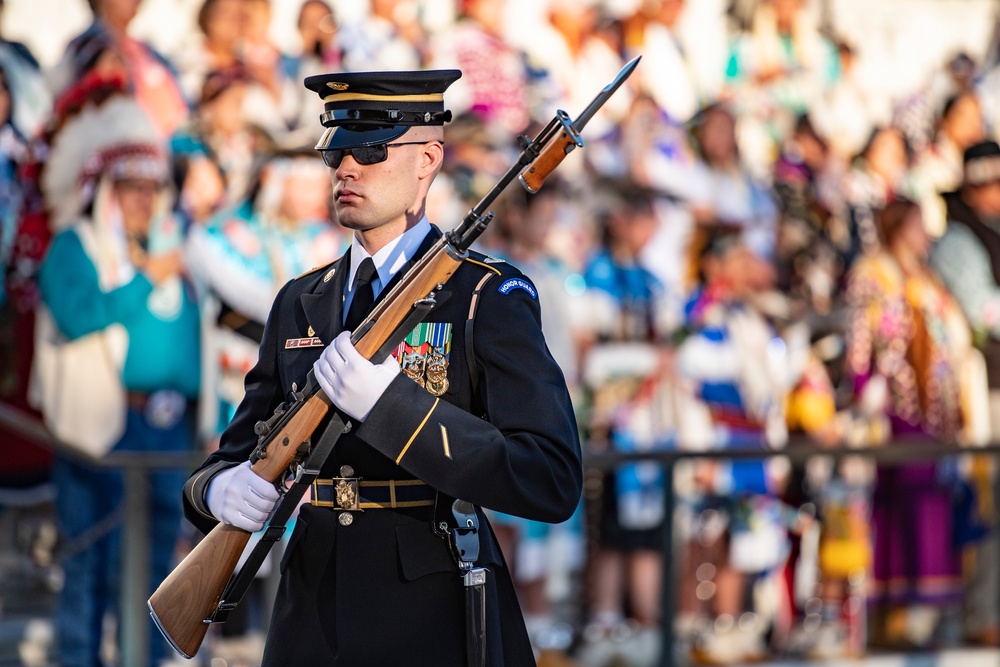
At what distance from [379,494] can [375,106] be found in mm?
685

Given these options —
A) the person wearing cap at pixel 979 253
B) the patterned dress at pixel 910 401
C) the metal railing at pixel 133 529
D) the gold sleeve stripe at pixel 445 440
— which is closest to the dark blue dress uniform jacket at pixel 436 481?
the gold sleeve stripe at pixel 445 440

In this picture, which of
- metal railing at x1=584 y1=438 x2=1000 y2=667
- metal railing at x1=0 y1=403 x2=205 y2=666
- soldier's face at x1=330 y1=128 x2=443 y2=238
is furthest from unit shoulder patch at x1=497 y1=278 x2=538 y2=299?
metal railing at x1=584 y1=438 x2=1000 y2=667

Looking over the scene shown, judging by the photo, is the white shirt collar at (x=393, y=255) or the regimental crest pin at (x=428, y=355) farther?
the white shirt collar at (x=393, y=255)

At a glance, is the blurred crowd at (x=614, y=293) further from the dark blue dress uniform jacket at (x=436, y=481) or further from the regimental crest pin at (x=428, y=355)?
the regimental crest pin at (x=428, y=355)

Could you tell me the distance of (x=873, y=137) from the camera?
8859 millimetres

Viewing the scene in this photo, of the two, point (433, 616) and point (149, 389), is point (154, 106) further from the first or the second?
point (433, 616)

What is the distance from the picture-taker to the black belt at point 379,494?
8.48 feet

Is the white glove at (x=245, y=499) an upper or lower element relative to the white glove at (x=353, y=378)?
lower

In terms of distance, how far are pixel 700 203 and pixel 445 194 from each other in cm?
170

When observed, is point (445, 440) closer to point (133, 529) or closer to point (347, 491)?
point (347, 491)

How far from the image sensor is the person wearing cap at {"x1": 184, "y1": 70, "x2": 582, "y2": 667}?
2432mm

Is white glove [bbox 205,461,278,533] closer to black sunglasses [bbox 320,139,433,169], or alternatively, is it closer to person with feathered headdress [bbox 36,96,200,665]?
A: black sunglasses [bbox 320,139,433,169]

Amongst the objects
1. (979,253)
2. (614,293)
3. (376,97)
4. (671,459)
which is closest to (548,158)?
(376,97)

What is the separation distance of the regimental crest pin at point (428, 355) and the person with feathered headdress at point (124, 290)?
2.66m
